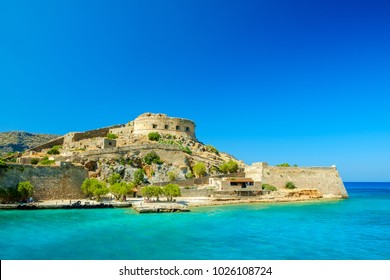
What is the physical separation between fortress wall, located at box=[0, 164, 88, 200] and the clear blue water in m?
4.76

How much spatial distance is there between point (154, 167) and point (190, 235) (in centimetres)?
1920

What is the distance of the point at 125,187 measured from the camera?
2752 centimetres

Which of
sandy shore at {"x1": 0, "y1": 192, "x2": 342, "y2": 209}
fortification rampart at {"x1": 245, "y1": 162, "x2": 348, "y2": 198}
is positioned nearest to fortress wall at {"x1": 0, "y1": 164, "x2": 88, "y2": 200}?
sandy shore at {"x1": 0, "y1": 192, "x2": 342, "y2": 209}

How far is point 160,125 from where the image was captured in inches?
1750

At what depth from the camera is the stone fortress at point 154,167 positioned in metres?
29.0

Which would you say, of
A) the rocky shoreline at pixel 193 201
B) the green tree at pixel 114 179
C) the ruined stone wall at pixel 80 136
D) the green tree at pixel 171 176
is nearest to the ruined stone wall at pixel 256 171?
the rocky shoreline at pixel 193 201

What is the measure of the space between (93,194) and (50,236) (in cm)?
1331

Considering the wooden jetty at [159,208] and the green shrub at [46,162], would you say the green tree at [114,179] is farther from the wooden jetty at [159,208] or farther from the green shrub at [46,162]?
the wooden jetty at [159,208]

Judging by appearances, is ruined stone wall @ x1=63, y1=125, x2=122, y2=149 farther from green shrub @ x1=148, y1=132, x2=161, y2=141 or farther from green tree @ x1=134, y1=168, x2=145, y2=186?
green tree @ x1=134, y1=168, x2=145, y2=186

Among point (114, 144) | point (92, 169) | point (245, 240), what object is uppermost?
point (114, 144)

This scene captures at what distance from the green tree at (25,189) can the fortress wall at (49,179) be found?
1019 mm

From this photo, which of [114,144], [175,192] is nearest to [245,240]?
[175,192]

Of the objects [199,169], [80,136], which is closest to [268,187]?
[199,169]
